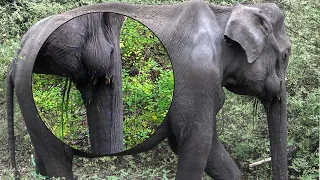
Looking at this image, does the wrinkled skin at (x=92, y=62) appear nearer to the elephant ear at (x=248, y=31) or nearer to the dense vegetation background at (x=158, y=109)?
the dense vegetation background at (x=158, y=109)

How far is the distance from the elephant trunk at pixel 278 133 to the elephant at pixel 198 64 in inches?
4.1

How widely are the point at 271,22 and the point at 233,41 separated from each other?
32cm

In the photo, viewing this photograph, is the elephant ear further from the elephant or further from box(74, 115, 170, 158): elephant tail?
box(74, 115, 170, 158): elephant tail

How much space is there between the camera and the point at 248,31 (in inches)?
140

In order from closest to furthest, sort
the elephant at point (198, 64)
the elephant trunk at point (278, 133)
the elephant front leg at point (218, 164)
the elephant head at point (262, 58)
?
the elephant at point (198, 64) → the elephant head at point (262, 58) → the elephant trunk at point (278, 133) → the elephant front leg at point (218, 164)

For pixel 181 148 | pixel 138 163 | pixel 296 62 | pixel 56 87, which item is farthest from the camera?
pixel 138 163

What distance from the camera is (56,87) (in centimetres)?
338

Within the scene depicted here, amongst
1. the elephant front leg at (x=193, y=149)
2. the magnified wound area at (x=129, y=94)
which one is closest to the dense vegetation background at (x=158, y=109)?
the magnified wound area at (x=129, y=94)

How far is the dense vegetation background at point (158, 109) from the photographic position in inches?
135

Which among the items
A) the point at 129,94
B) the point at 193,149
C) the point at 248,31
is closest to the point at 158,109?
the point at 129,94

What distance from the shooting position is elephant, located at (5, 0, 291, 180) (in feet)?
11.4

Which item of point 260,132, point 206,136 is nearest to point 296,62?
point 260,132

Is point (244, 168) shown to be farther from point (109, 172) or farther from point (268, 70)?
point (268, 70)

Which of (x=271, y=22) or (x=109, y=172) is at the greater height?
(x=271, y=22)
